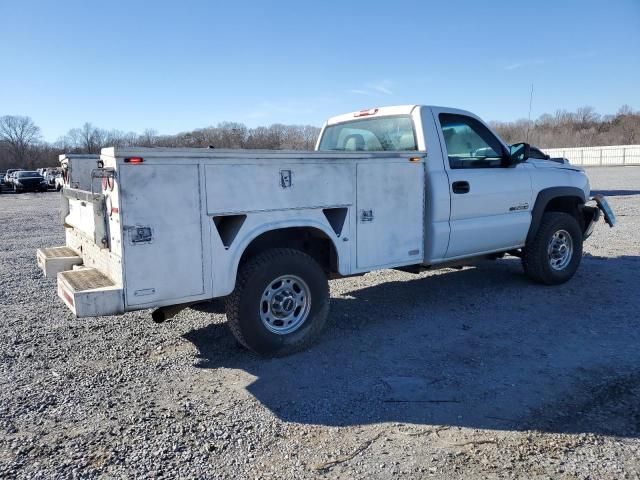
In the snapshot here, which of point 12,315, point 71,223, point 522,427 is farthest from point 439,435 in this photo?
point 12,315

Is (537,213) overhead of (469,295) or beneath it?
overhead

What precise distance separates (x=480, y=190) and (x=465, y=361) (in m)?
2.17

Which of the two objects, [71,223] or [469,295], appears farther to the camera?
[469,295]

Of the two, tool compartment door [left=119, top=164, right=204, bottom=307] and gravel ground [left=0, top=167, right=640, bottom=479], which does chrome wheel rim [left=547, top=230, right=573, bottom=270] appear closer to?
gravel ground [left=0, top=167, right=640, bottom=479]

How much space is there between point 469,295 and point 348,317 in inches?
68.8

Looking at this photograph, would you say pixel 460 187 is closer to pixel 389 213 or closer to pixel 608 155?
pixel 389 213

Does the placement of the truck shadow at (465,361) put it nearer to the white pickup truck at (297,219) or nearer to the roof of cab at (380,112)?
the white pickup truck at (297,219)

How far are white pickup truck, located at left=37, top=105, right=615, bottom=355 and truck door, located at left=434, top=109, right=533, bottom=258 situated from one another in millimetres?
18

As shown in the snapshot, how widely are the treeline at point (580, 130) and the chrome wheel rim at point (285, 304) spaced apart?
83389mm

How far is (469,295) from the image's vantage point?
6578mm

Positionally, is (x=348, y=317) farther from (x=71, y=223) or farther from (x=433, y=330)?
(x=71, y=223)

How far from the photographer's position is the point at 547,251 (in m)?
6.72

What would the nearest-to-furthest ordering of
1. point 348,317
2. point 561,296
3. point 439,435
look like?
point 439,435
point 348,317
point 561,296

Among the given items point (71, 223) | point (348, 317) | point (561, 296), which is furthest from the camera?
point (561, 296)
